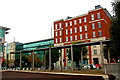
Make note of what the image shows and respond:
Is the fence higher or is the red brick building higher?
the red brick building

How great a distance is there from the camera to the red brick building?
210 feet

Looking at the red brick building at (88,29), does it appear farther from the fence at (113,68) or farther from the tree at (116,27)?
the tree at (116,27)

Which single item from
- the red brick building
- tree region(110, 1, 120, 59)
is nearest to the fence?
tree region(110, 1, 120, 59)

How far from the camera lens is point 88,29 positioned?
68.0 m

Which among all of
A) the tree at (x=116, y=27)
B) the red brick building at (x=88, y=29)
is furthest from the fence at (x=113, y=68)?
the red brick building at (x=88, y=29)

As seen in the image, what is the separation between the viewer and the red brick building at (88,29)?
210ft

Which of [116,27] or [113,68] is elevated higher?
[116,27]

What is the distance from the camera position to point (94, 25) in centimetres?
6612

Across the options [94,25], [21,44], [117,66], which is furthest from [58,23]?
[117,66]

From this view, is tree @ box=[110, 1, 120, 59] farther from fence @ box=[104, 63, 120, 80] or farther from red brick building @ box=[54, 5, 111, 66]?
red brick building @ box=[54, 5, 111, 66]

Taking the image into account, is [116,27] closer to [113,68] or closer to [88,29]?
[113,68]

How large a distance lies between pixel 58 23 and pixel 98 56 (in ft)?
87.0

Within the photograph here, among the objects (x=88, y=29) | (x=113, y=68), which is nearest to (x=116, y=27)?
(x=113, y=68)

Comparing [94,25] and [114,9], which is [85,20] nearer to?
[94,25]
